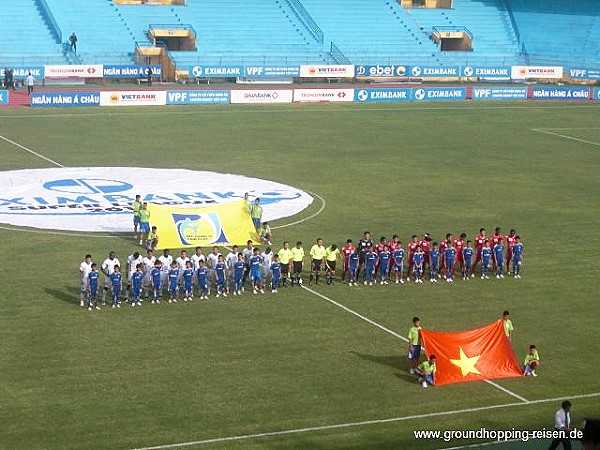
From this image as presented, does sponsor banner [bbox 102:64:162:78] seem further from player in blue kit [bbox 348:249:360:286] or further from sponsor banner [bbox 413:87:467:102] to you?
player in blue kit [bbox 348:249:360:286]

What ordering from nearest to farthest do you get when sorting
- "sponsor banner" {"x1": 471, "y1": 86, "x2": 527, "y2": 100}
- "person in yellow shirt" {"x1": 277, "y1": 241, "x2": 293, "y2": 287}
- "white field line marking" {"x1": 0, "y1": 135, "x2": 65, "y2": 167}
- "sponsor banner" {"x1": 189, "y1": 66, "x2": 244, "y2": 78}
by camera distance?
"person in yellow shirt" {"x1": 277, "y1": 241, "x2": 293, "y2": 287}, "white field line marking" {"x1": 0, "y1": 135, "x2": 65, "y2": 167}, "sponsor banner" {"x1": 189, "y1": 66, "x2": 244, "y2": 78}, "sponsor banner" {"x1": 471, "y1": 86, "x2": 527, "y2": 100}

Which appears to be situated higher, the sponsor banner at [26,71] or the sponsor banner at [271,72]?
the sponsor banner at [271,72]

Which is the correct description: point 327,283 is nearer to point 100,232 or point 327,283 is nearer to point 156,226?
point 156,226

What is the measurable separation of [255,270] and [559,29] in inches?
2935

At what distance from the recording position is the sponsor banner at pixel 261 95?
69.1 meters

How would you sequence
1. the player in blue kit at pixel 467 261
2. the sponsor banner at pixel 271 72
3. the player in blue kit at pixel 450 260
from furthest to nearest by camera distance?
1. the sponsor banner at pixel 271 72
2. the player in blue kit at pixel 467 261
3. the player in blue kit at pixel 450 260

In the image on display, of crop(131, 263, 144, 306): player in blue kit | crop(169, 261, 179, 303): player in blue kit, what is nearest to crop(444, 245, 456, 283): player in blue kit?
crop(169, 261, 179, 303): player in blue kit

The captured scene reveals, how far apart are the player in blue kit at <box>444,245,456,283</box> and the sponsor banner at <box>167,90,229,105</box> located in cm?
3925

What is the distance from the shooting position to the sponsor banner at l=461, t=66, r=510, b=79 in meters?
85.8

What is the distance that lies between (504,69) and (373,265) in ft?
198

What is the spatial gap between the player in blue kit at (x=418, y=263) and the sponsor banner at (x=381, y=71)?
5311cm

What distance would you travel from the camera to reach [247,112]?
64.8 metres

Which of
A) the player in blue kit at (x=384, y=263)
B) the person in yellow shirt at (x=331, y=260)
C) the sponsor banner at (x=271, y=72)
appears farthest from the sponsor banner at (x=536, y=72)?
the person in yellow shirt at (x=331, y=260)

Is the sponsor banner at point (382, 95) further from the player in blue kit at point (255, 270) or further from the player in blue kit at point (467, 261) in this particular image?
the player in blue kit at point (255, 270)
